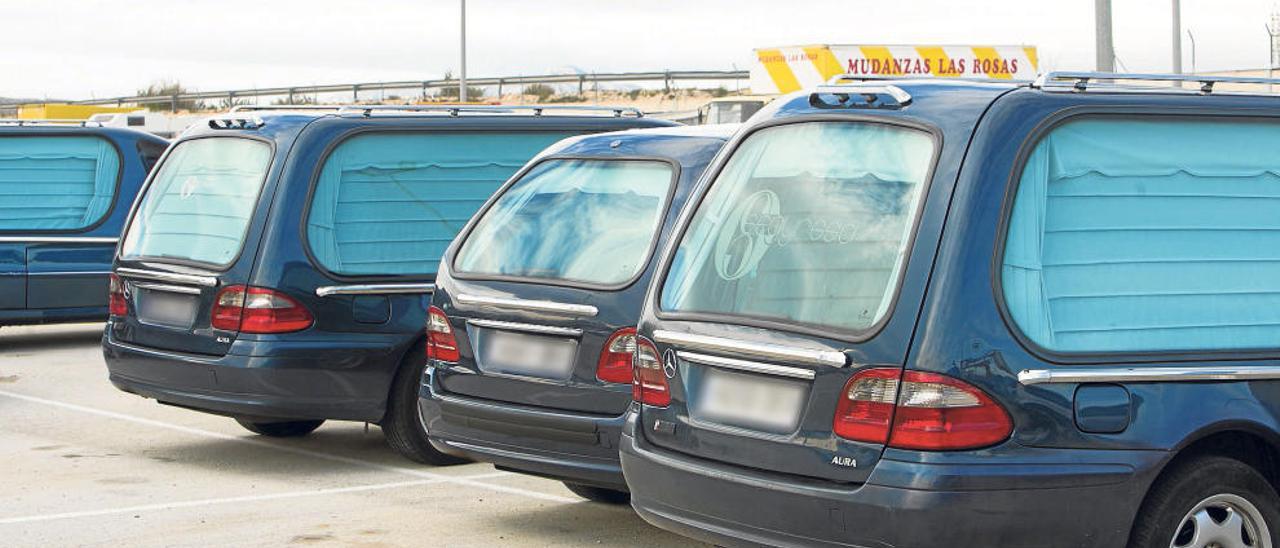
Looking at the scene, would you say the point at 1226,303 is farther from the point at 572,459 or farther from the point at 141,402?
the point at 141,402

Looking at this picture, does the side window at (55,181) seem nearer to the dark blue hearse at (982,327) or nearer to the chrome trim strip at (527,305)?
the chrome trim strip at (527,305)

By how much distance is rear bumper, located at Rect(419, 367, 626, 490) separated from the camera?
7.29m

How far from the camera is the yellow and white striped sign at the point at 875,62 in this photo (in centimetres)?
4700

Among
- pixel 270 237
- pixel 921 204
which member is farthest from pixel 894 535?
pixel 270 237

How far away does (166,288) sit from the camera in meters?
9.75

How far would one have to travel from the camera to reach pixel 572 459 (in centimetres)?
738

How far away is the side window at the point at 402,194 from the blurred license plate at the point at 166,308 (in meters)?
0.73

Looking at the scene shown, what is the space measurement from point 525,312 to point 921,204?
2579 millimetres

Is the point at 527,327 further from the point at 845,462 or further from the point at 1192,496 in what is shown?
the point at 1192,496

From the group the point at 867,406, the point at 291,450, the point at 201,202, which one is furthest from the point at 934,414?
the point at 291,450

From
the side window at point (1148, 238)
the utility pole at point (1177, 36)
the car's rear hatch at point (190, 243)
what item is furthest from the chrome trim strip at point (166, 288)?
the utility pole at point (1177, 36)

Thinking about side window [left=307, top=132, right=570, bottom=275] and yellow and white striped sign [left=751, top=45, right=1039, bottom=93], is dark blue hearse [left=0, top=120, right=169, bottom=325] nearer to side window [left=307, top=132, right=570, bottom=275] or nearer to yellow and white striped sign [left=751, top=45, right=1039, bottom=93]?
side window [left=307, top=132, right=570, bottom=275]

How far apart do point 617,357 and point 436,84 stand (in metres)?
44.6

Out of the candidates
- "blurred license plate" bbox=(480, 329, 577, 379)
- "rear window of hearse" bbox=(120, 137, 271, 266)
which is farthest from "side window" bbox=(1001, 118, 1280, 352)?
"rear window of hearse" bbox=(120, 137, 271, 266)
